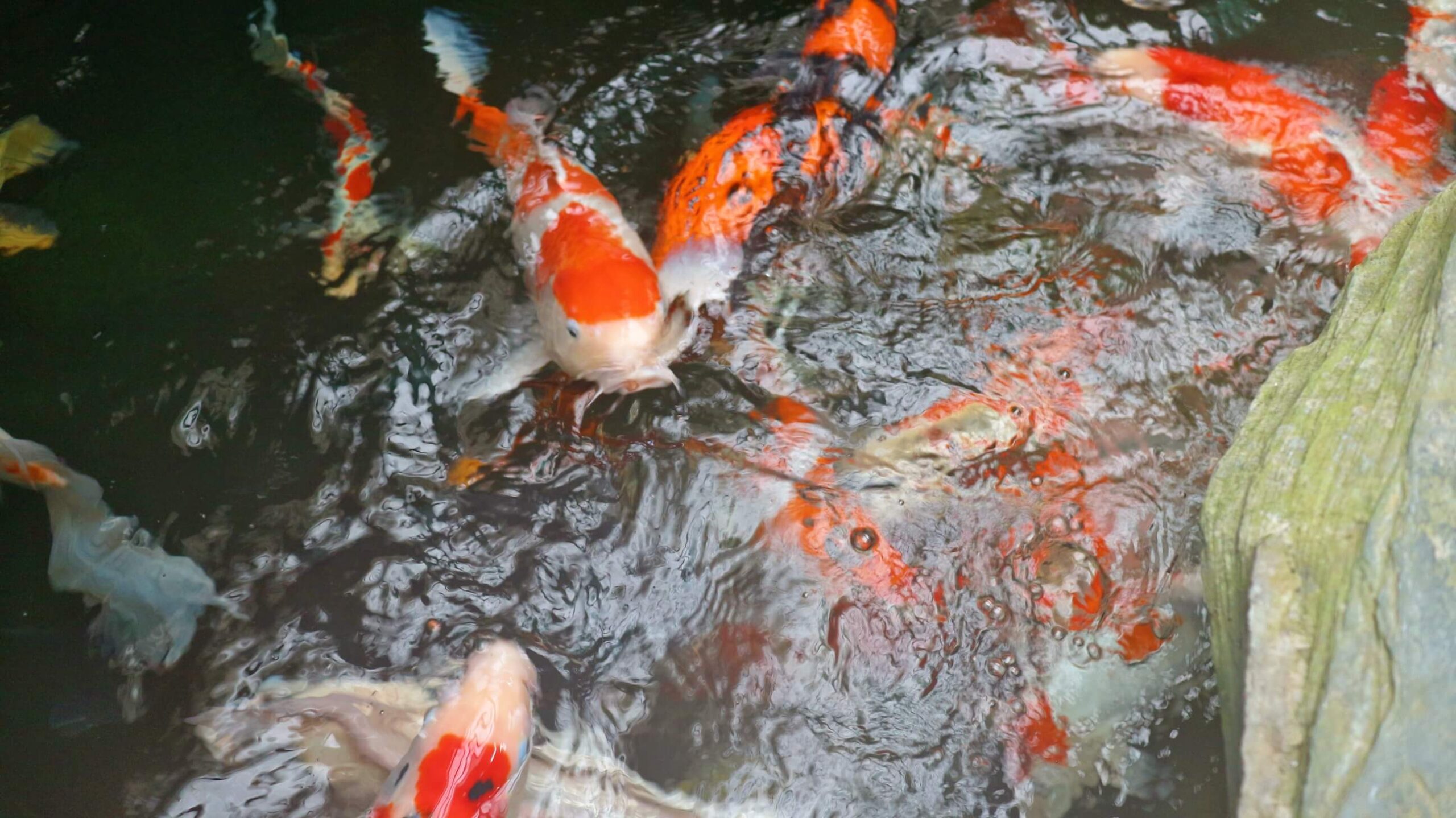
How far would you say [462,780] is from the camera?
2.29 metres

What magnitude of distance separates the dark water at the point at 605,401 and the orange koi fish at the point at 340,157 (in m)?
0.07

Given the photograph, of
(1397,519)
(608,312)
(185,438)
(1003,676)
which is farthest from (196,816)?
(1397,519)

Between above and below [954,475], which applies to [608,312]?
above

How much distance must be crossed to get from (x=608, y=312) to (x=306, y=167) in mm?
1514

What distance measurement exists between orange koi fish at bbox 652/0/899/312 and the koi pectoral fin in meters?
0.50

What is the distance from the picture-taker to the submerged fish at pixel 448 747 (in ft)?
7.58

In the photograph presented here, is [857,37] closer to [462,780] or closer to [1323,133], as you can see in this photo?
[1323,133]

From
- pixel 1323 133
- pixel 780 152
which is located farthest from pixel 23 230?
pixel 1323 133

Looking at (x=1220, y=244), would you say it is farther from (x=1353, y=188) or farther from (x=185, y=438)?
(x=185, y=438)

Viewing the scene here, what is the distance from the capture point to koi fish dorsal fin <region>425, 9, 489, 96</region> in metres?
3.82

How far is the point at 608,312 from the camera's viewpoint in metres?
2.92

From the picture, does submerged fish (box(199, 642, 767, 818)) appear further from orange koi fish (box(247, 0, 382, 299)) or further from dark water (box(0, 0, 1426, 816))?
orange koi fish (box(247, 0, 382, 299))

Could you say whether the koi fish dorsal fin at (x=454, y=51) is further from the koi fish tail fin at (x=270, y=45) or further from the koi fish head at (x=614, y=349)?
the koi fish head at (x=614, y=349)

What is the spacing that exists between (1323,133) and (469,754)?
3617 mm
